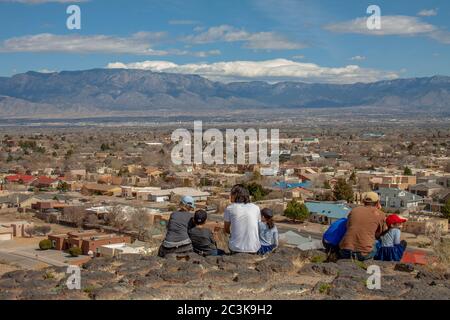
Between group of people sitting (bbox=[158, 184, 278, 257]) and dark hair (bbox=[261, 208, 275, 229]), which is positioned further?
dark hair (bbox=[261, 208, 275, 229])

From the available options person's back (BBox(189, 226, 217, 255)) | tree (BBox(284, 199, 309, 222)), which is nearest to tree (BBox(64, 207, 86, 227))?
tree (BBox(284, 199, 309, 222))

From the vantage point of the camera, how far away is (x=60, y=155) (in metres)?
73.2

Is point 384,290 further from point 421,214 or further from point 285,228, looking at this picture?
point 421,214

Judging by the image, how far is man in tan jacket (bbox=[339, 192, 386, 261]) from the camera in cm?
801

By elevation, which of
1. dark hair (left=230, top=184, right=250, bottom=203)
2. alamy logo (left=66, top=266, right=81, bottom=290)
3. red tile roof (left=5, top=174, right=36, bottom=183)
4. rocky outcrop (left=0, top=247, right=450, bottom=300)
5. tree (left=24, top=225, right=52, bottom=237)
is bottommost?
tree (left=24, top=225, right=52, bottom=237)

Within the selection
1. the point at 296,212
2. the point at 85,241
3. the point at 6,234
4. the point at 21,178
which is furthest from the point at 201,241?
the point at 21,178

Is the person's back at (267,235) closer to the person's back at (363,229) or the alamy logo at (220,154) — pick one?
the person's back at (363,229)

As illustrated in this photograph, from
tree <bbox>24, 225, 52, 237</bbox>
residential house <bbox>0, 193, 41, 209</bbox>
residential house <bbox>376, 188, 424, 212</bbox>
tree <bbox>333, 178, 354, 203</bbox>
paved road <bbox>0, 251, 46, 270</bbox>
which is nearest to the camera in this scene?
paved road <bbox>0, 251, 46, 270</bbox>

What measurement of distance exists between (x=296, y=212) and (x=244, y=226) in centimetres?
2314

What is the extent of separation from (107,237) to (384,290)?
1854 cm

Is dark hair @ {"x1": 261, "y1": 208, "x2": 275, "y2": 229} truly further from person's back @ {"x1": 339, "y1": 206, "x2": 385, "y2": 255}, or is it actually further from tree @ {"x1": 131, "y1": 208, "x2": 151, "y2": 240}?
tree @ {"x1": 131, "y1": 208, "x2": 151, "y2": 240}

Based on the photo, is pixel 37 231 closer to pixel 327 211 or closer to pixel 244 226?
pixel 327 211

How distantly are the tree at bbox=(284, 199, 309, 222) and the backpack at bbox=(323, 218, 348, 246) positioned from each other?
74.6ft

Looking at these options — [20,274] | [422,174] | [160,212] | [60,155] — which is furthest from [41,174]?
[20,274]
